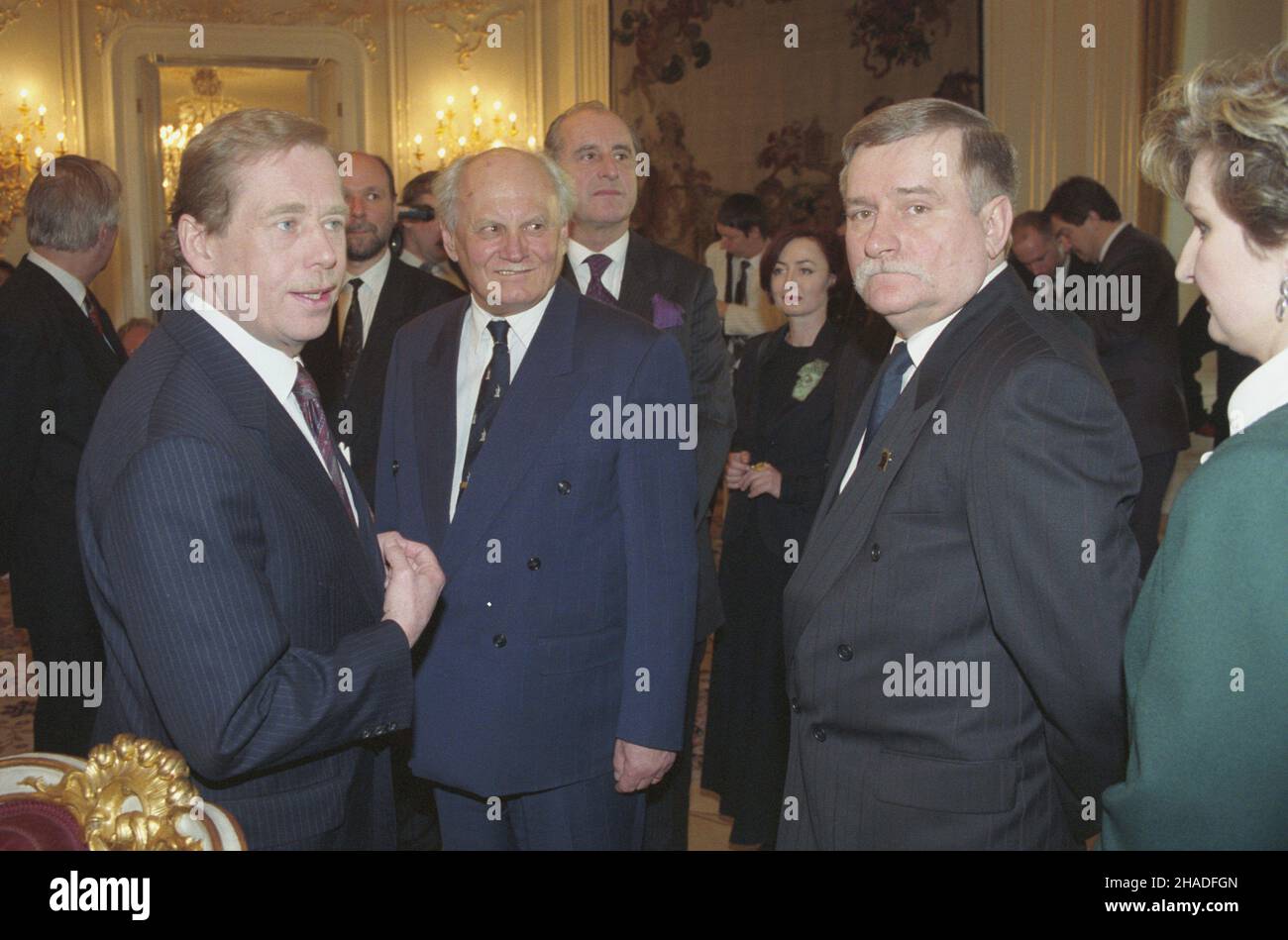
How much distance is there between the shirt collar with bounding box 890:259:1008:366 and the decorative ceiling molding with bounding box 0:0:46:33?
32.1ft

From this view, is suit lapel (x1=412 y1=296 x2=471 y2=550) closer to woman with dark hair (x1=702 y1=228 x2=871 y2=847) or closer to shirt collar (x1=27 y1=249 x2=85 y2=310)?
woman with dark hair (x1=702 y1=228 x2=871 y2=847)

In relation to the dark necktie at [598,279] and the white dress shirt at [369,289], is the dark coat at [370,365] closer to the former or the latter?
the white dress shirt at [369,289]

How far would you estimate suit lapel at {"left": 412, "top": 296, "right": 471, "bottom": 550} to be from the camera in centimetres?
243

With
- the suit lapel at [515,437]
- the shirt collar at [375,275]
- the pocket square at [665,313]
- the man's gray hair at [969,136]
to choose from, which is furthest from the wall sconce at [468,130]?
the man's gray hair at [969,136]

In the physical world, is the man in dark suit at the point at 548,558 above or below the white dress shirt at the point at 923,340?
below

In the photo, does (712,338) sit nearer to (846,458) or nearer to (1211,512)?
(846,458)

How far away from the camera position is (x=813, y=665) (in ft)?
6.23

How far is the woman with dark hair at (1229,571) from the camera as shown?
117 centimetres

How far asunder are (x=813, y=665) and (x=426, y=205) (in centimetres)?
372

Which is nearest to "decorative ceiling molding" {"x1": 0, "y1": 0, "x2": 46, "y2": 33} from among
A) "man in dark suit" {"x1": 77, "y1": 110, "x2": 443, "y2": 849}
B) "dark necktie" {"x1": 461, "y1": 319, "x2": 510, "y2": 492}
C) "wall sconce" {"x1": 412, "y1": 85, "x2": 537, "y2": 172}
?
"wall sconce" {"x1": 412, "y1": 85, "x2": 537, "y2": 172}

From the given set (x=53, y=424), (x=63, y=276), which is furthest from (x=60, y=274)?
(x=53, y=424)

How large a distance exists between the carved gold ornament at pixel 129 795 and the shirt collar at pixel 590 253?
2.18 metres

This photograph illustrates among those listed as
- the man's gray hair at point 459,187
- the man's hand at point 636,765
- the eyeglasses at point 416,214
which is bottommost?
the man's hand at point 636,765
